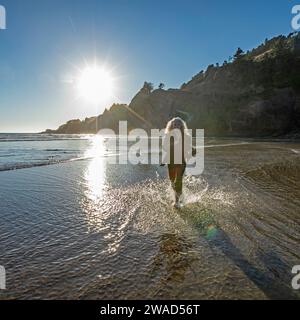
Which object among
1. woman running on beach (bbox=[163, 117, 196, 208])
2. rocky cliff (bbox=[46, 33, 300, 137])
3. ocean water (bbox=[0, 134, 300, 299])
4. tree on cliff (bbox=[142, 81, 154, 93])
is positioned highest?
tree on cliff (bbox=[142, 81, 154, 93])

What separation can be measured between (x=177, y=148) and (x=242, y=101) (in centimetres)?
8708

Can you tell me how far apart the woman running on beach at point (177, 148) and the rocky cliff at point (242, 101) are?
54362 mm

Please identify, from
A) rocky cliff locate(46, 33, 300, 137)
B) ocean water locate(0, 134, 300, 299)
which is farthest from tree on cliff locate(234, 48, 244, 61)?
ocean water locate(0, 134, 300, 299)

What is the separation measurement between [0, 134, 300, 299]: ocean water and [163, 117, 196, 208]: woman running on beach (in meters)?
0.72

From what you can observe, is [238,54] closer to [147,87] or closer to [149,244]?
[147,87]

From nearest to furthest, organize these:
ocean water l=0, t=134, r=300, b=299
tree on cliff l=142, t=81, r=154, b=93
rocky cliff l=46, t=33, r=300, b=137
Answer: ocean water l=0, t=134, r=300, b=299, rocky cliff l=46, t=33, r=300, b=137, tree on cliff l=142, t=81, r=154, b=93

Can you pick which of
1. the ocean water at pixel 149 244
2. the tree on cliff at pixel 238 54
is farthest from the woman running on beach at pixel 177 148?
the tree on cliff at pixel 238 54

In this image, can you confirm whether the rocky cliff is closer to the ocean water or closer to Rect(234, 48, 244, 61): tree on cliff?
Rect(234, 48, 244, 61): tree on cliff

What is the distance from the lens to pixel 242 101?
280 feet

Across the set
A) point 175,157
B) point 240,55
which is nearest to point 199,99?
point 240,55

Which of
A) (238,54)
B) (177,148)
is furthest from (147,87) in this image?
(177,148)

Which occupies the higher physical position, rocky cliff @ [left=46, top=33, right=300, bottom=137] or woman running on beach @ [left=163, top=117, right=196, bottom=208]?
rocky cliff @ [left=46, top=33, right=300, bottom=137]

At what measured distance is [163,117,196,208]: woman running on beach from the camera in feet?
22.9

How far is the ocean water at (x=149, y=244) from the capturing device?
3191 mm
